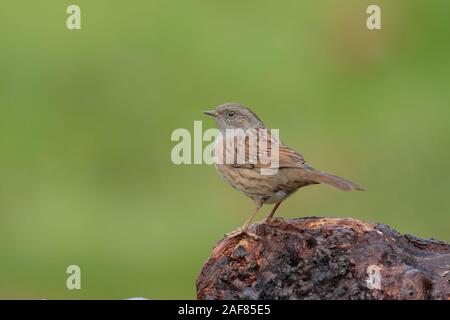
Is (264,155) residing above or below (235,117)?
below

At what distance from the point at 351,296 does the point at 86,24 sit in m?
11.1

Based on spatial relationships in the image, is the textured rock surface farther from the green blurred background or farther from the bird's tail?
the green blurred background

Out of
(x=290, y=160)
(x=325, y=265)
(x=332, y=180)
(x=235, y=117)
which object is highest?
(x=235, y=117)

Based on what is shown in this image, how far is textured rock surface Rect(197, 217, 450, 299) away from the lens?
6445 millimetres

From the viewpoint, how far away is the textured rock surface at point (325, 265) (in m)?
6.45

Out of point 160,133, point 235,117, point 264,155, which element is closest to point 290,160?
point 264,155

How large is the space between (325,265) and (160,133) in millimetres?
8617

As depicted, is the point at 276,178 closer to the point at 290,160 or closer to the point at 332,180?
the point at 290,160

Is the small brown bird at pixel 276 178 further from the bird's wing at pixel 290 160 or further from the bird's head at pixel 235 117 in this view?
the bird's head at pixel 235 117

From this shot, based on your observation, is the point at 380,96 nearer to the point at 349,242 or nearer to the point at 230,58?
the point at 230,58

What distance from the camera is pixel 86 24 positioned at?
16.9 m

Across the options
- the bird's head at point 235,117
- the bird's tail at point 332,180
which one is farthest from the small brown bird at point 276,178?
the bird's head at point 235,117

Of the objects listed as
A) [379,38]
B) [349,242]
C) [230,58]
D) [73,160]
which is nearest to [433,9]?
[379,38]

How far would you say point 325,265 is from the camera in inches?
262
